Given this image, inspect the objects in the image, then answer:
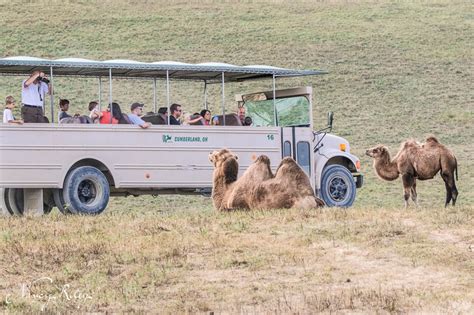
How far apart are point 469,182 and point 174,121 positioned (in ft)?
39.8

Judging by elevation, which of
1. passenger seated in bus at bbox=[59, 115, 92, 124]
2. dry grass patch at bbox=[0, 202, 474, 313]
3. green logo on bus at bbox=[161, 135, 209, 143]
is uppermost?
passenger seated in bus at bbox=[59, 115, 92, 124]

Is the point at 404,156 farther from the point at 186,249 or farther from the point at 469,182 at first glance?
the point at 469,182

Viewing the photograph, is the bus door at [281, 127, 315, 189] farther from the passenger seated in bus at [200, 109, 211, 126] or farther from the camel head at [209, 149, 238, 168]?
the camel head at [209, 149, 238, 168]

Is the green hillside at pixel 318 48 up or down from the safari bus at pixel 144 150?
up

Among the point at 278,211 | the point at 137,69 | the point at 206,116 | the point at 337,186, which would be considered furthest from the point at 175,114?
the point at 278,211

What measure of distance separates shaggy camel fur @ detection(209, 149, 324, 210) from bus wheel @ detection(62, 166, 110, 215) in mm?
1764

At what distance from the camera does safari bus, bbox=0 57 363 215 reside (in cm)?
1742

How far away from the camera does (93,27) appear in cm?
5019

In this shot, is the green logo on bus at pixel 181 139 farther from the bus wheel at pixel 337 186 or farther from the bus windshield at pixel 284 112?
the bus wheel at pixel 337 186

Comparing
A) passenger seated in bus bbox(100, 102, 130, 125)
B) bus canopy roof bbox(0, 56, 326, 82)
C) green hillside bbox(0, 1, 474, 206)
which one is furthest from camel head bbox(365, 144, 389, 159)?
green hillside bbox(0, 1, 474, 206)

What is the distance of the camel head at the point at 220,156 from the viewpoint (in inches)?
691

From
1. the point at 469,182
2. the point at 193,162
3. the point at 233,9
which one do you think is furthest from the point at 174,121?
the point at 233,9

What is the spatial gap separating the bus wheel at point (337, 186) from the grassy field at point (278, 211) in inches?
27.5

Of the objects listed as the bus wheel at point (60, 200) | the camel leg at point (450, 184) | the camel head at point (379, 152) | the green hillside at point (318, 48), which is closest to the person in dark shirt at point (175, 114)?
the bus wheel at point (60, 200)
